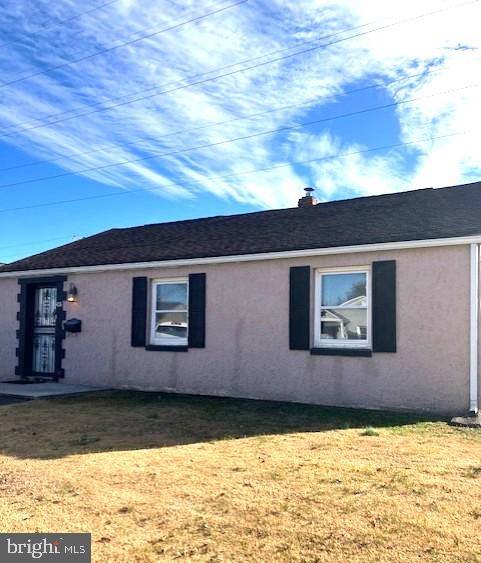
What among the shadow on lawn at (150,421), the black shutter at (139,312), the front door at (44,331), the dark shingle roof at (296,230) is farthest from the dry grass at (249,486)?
the front door at (44,331)

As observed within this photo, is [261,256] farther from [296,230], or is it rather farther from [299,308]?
[296,230]

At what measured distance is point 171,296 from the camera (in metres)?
11.6

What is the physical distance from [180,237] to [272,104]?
4.14m

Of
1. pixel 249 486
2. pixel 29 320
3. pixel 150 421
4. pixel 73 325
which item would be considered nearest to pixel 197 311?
pixel 150 421

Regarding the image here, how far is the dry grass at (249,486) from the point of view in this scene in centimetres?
349

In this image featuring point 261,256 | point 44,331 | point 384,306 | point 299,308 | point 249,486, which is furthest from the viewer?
point 44,331

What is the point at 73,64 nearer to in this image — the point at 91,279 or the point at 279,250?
the point at 91,279

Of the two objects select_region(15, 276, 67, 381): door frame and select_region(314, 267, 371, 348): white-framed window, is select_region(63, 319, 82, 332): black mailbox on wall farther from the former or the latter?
select_region(314, 267, 371, 348): white-framed window

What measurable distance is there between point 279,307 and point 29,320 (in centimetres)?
694

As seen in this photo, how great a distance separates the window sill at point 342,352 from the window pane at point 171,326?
3.11 metres

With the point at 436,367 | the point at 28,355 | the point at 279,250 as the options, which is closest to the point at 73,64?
the point at 28,355

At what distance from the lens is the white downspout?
8048 millimetres

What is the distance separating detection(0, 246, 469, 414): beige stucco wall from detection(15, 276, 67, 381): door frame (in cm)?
30

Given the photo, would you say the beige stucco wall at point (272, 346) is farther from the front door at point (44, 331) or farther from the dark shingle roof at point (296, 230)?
the front door at point (44, 331)
